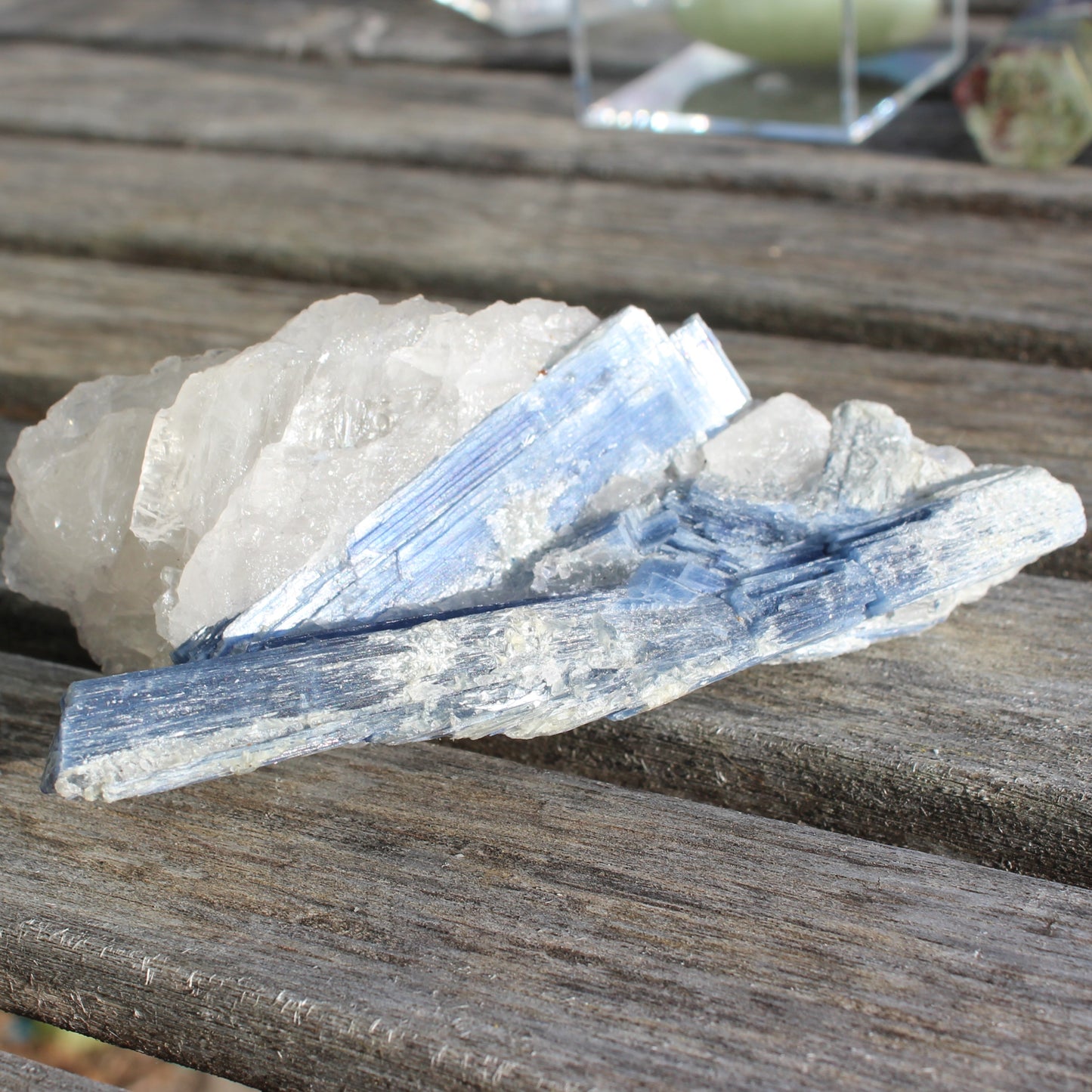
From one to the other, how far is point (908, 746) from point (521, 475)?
41cm

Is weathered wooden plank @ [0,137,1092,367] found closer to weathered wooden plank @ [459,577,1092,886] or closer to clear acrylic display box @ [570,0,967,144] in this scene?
clear acrylic display box @ [570,0,967,144]

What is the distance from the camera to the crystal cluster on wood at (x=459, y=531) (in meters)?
1.03

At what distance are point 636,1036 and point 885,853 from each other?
28 centimetres

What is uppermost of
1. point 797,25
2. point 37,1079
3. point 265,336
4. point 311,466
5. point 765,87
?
point 797,25

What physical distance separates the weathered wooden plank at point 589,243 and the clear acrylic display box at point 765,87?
0.26 metres

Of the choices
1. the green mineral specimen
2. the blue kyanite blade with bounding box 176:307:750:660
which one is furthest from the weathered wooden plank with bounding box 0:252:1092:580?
the green mineral specimen

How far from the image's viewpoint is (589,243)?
2102 mm

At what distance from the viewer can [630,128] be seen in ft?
8.23

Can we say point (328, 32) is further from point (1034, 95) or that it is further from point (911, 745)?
point (911, 745)

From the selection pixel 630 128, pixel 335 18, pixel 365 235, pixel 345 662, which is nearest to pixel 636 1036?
pixel 345 662

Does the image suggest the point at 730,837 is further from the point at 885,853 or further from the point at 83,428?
the point at 83,428

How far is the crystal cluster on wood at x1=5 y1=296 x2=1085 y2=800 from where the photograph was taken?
1.03 metres

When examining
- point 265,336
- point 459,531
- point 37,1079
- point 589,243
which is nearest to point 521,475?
point 459,531

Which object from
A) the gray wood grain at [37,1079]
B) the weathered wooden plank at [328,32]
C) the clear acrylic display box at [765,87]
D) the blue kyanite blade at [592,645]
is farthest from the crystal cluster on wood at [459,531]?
the weathered wooden plank at [328,32]
